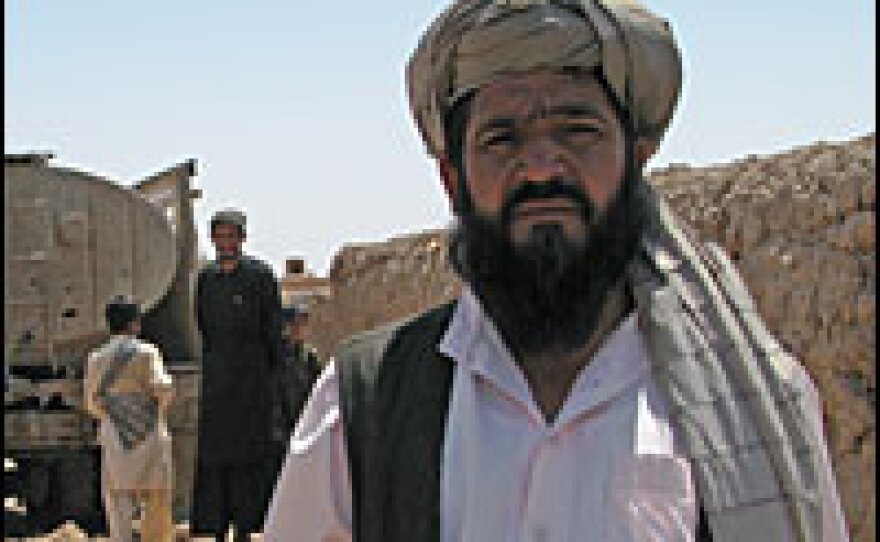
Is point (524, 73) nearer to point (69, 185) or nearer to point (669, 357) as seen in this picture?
point (669, 357)

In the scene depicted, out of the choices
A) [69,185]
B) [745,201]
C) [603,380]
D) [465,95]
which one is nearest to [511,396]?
[603,380]

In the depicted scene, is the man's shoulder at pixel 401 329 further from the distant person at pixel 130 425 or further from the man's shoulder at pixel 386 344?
the distant person at pixel 130 425

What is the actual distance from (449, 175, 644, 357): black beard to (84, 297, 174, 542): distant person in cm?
534

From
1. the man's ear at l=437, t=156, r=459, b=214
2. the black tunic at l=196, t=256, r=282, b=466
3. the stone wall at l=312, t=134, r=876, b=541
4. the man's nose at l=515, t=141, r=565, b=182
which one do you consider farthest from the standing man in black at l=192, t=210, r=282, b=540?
the man's nose at l=515, t=141, r=565, b=182

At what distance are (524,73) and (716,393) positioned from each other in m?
0.39

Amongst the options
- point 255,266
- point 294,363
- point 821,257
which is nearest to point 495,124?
point 821,257

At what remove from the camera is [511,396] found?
63.4 inches

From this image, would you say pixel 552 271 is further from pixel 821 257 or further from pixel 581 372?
pixel 821 257

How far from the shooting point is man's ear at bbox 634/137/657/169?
1.72 meters

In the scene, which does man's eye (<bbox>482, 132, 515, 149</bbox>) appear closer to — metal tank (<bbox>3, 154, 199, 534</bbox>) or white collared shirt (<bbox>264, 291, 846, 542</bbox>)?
white collared shirt (<bbox>264, 291, 846, 542</bbox>)

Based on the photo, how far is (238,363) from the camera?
23.3 feet

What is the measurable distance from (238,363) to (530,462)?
222 inches

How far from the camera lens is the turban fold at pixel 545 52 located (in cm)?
161

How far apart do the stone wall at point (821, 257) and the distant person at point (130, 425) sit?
2.52 meters
